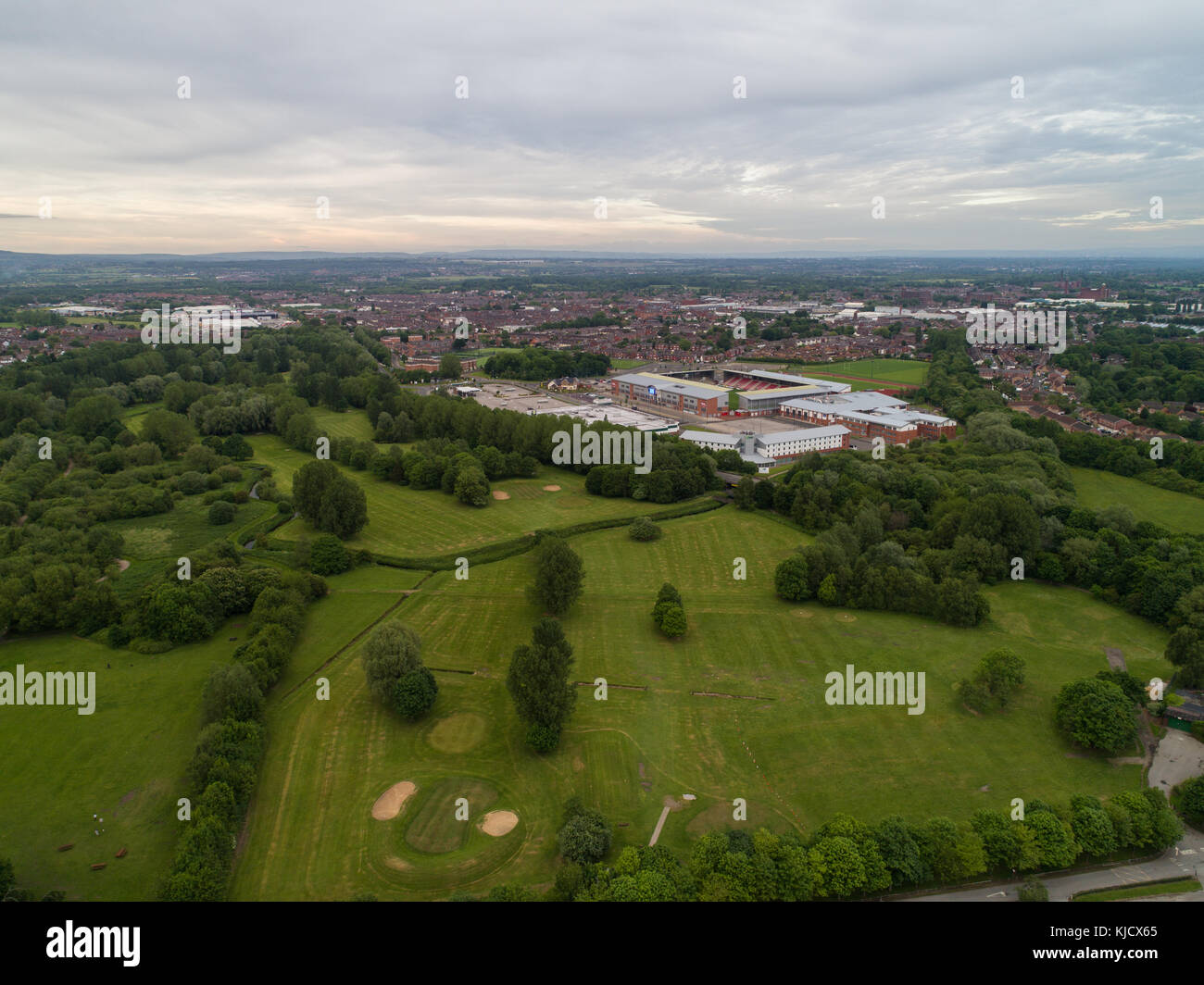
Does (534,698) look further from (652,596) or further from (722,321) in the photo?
(722,321)

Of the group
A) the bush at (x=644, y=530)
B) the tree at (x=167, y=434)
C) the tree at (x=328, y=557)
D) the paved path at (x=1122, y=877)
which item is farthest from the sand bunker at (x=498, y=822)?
the tree at (x=167, y=434)

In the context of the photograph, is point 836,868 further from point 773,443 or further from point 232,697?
point 773,443

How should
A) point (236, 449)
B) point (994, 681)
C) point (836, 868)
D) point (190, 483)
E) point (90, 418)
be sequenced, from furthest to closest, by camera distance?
point (90, 418)
point (236, 449)
point (190, 483)
point (994, 681)
point (836, 868)

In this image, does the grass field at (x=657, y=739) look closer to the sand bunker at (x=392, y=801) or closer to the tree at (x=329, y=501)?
the sand bunker at (x=392, y=801)

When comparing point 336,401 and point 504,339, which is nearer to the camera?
point 336,401

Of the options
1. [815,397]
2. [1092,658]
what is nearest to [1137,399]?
[815,397]

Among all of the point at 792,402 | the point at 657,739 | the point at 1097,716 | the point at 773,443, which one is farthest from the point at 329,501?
the point at 792,402

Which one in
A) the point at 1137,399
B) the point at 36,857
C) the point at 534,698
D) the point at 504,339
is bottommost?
the point at 36,857
